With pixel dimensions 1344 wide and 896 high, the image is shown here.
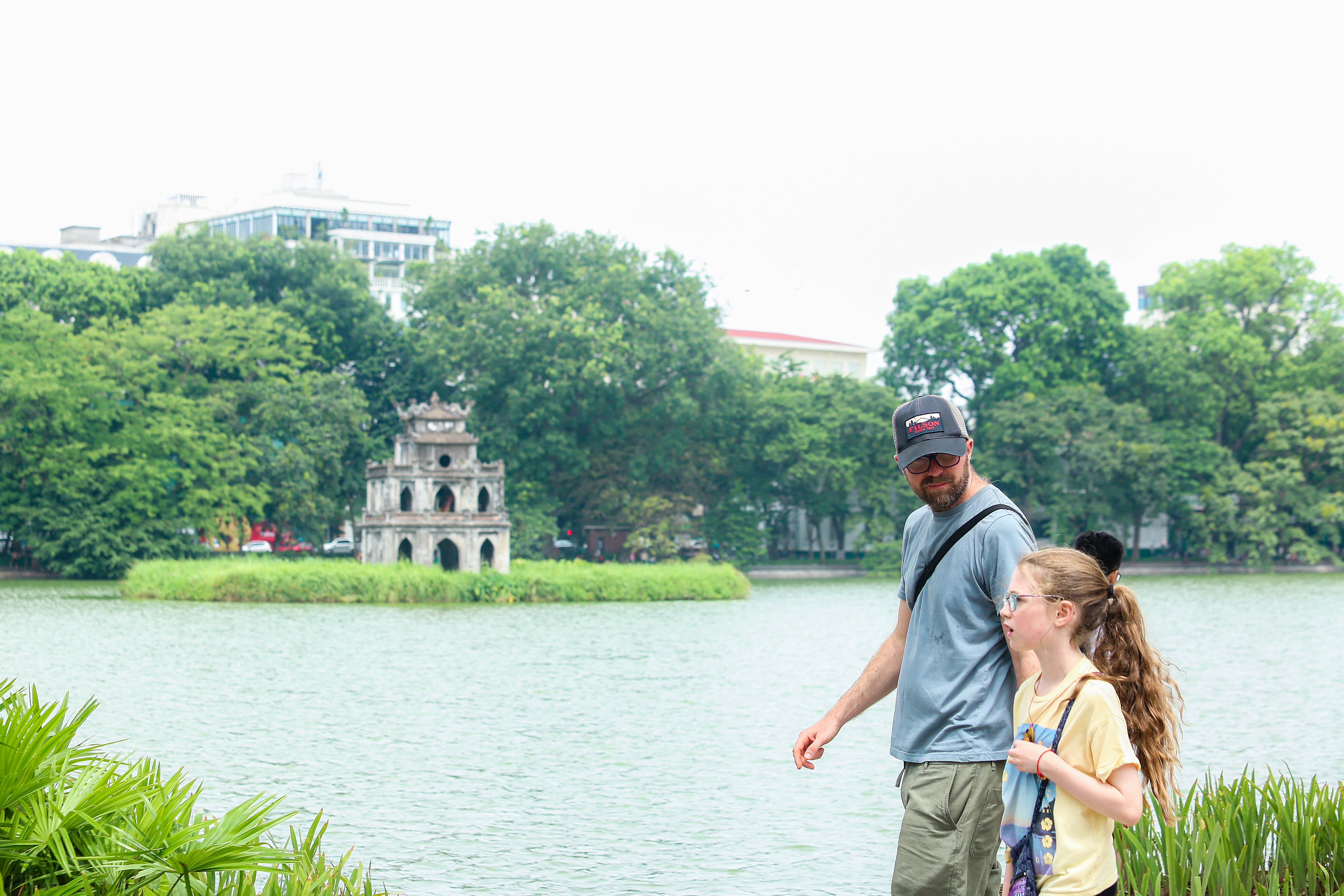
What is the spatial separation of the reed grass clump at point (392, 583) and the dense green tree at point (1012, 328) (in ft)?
53.1

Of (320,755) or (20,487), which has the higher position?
(20,487)

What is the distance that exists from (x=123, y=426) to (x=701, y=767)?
92.4 ft

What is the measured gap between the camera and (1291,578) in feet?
136

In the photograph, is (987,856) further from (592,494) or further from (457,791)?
(592,494)

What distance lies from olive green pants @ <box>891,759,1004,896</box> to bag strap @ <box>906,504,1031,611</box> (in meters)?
0.53

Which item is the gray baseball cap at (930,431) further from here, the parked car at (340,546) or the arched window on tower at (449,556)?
the parked car at (340,546)

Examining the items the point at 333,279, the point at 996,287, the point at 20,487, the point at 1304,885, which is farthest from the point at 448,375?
the point at 1304,885

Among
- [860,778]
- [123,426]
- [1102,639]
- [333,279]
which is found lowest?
[860,778]

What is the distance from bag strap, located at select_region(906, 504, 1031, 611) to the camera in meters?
4.17

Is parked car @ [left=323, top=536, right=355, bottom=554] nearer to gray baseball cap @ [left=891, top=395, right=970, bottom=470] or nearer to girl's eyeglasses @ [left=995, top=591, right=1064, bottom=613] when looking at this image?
gray baseball cap @ [left=891, top=395, right=970, bottom=470]

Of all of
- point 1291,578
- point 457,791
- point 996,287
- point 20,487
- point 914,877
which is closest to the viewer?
point 914,877

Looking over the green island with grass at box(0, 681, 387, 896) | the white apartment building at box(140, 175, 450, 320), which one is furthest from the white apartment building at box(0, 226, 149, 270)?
the green island with grass at box(0, 681, 387, 896)

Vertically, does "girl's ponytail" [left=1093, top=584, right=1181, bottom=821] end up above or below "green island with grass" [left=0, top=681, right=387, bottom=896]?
above

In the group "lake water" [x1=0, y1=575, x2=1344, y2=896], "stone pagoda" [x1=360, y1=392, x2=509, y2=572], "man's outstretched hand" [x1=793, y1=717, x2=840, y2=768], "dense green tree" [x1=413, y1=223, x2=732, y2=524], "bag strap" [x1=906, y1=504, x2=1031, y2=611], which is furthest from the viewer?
"dense green tree" [x1=413, y1=223, x2=732, y2=524]
